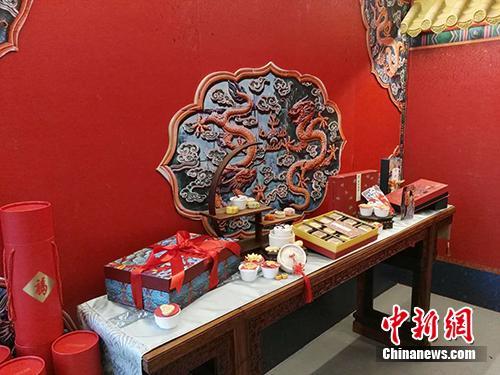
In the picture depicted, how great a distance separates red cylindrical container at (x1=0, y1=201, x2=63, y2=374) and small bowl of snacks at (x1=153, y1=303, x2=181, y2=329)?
1.04 ft

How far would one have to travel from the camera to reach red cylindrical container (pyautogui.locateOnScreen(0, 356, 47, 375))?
105 cm

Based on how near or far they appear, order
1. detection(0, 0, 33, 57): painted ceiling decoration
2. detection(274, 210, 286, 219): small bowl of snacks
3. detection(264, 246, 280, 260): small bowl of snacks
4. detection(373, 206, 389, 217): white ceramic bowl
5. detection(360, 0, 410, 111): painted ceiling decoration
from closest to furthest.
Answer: detection(0, 0, 33, 57): painted ceiling decoration < detection(264, 246, 280, 260): small bowl of snacks < detection(274, 210, 286, 219): small bowl of snacks < detection(373, 206, 389, 217): white ceramic bowl < detection(360, 0, 410, 111): painted ceiling decoration

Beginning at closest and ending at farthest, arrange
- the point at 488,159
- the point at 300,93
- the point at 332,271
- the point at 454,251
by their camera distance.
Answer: the point at 332,271
the point at 300,93
the point at 488,159
the point at 454,251

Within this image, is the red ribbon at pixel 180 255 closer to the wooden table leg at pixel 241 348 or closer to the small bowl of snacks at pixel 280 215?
the wooden table leg at pixel 241 348

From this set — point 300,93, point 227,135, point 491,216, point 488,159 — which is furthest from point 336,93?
point 491,216

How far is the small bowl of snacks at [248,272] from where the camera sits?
1454 millimetres

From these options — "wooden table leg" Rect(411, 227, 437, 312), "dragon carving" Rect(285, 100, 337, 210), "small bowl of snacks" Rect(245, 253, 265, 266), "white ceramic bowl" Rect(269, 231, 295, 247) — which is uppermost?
"dragon carving" Rect(285, 100, 337, 210)

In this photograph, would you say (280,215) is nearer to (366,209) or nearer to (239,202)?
(239,202)

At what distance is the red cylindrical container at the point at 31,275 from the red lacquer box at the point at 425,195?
1.89m

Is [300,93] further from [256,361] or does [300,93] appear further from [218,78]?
[256,361]

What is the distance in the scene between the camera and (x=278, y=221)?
1840 millimetres

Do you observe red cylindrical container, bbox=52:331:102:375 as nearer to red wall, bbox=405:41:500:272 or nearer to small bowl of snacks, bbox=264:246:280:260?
small bowl of snacks, bbox=264:246:280:260

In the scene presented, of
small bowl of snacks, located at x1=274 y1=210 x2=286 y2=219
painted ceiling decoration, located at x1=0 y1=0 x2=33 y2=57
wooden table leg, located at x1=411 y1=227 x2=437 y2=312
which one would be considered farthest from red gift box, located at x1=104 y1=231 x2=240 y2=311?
wooden table leg, located at x1=411 y1=227 x2=437 y2=312

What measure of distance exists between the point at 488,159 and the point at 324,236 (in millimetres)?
1842
